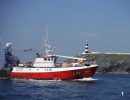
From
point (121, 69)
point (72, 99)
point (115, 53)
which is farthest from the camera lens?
point (115, 53)

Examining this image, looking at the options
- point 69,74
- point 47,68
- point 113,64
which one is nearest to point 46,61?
point 47,68

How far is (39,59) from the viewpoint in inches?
2377

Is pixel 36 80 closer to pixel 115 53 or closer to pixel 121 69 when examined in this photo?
pixel 121 69

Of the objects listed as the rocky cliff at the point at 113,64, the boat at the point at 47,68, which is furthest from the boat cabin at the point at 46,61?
the rocky cliff at the point at 113,64

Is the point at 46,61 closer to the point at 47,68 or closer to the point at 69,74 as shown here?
the point at 47,68

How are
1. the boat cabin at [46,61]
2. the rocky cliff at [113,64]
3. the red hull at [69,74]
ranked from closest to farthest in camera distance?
1. the red hull at [69,74]
2. the boat cabin at [46,61]
3. the rocky cliff at [113,64]

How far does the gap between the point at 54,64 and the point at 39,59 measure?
3654mm

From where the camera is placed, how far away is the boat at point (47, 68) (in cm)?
5719

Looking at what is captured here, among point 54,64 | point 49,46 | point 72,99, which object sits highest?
point 49,46

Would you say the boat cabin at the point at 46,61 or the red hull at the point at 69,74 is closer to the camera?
the red hull at the point at 69,74

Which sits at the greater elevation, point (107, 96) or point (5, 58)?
point (5, 58)

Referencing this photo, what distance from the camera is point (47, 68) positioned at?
58062 millimetres

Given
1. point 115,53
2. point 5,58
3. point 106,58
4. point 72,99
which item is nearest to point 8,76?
point 5,58

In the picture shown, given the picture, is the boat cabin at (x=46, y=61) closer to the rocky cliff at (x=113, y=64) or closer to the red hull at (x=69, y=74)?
the red hull at (x=69, y=74)
